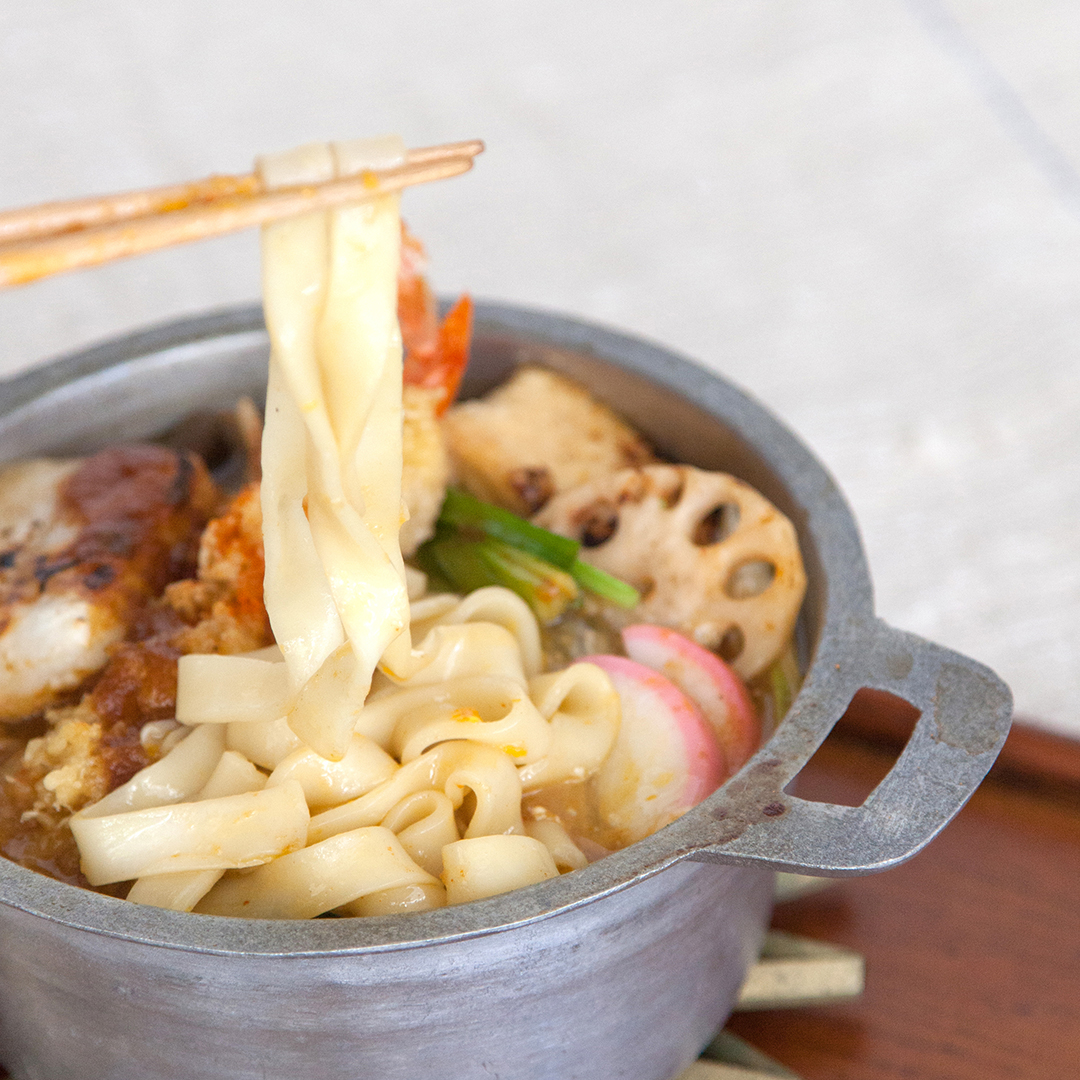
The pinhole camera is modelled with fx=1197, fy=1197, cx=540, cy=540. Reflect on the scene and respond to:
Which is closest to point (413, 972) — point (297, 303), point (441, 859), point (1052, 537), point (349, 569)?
point (441, 859)

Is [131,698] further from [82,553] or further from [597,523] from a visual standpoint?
[597,523]

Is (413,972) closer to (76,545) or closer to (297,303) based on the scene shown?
(297,303)

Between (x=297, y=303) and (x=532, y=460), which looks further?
(x=532, y=460)

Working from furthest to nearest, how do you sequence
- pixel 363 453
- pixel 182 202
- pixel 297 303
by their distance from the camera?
pixel 363 453
pixel 297 303
pixel 182 202

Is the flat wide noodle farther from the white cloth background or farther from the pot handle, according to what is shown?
the white cloth background

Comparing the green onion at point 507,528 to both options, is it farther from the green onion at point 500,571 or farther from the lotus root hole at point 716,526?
the lotus root hole at point 716,526

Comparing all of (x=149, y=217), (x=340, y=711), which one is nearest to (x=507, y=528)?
(x=340, y=711)
